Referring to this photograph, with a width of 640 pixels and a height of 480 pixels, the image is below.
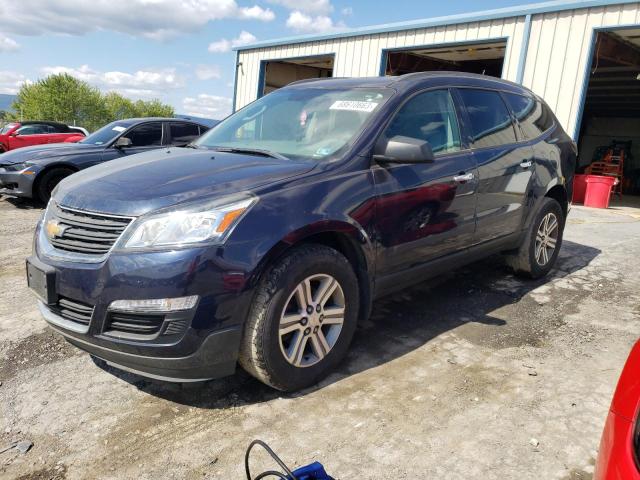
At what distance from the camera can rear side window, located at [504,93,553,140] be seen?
14.8 feet

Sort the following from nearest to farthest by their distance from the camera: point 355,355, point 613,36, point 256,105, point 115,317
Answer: point 115,317 < point 355,355 < point 256,105 < point 613,36

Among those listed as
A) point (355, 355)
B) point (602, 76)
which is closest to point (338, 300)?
point (355, 355)

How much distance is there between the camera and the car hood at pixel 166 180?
248 centimetres

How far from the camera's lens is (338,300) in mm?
2879

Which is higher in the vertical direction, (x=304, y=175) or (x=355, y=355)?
(x=304, y=175)

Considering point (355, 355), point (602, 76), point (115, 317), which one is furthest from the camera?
point (602, 76)

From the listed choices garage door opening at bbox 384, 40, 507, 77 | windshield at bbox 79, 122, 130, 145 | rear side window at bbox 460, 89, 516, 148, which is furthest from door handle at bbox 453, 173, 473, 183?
garage door opening at bbox 384, 40, 507, 77

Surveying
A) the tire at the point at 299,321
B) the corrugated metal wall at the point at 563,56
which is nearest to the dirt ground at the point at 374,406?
the tire at the point at 299,321

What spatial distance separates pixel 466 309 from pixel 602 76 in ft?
48.1

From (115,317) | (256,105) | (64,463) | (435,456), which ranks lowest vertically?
(64,463)

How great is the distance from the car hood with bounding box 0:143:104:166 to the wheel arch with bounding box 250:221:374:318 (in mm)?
6530

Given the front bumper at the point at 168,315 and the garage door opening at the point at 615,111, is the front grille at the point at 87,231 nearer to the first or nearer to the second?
the front bumper at the point at 168,315

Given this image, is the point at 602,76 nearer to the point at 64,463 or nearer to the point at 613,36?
the point at 613,36

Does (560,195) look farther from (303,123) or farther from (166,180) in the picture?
(166,180)
